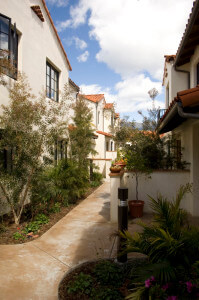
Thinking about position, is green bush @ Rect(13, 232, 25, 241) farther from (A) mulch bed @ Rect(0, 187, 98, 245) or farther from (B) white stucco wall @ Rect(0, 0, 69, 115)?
(B) white stucco wall @ Rect(0, 0, 69, 115)

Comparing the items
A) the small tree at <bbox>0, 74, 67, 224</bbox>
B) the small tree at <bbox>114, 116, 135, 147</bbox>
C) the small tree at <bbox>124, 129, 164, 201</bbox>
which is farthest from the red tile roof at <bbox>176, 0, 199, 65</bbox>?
the small tree at <bbox>0, 74, 67, 224</bbox>

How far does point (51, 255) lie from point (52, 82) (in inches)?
331

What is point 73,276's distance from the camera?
3.55 metres

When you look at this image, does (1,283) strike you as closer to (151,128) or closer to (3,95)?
(3,95)

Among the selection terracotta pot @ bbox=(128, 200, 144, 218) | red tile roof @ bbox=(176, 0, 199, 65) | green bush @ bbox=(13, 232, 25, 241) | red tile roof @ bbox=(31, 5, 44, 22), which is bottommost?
green bush @ bbox=(13, 232, 25, 241)

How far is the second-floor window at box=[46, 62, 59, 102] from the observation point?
33.8 feet

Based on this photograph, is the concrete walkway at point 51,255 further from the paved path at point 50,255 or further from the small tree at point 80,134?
the small tree at point 80,134

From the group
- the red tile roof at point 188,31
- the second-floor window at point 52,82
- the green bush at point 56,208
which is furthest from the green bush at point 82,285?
the second-floor window at point 52,82

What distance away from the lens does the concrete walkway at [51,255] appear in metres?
3.40

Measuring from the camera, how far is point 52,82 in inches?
429

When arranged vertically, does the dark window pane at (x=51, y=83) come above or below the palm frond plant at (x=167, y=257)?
above

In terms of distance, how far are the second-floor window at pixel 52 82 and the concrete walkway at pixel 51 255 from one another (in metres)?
5.96

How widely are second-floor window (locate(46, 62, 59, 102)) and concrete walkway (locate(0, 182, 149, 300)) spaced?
19.6 ft

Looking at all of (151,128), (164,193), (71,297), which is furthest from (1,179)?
(151,128)
